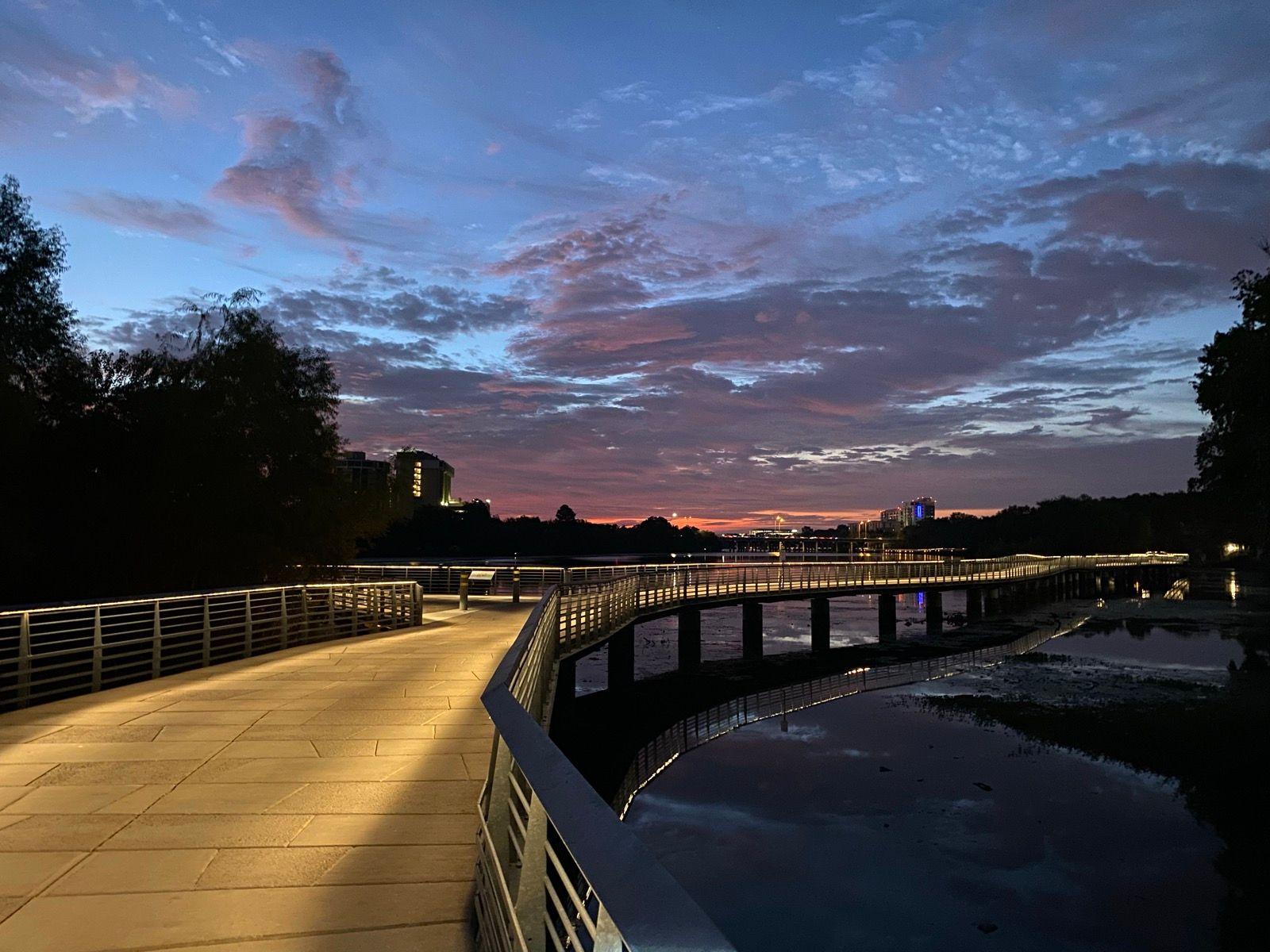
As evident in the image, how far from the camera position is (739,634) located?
52.6 m

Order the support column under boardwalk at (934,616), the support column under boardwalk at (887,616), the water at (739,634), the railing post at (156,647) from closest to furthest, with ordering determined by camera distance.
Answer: the railing post at (156,647) < the water at (739,634) < the support column under boardwalk at (887,616) < the support column under boardwalk at (934,616)

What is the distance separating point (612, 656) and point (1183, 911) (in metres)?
20.5

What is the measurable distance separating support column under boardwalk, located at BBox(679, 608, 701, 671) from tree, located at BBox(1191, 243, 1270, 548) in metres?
20.5

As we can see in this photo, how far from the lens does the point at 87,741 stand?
910cm

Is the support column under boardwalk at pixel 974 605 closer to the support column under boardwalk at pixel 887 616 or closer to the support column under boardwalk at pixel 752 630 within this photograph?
the support column under boardwalk at pixel 887 616

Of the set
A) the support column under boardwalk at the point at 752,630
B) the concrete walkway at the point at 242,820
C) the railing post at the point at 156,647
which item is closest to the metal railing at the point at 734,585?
the support column under boardwalk at the point at 752,630

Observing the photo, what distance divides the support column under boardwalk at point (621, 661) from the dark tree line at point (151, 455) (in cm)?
1390

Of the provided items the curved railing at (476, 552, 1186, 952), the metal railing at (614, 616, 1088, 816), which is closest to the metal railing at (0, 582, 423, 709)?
the curved railing at (476, 552, 1186, 952)

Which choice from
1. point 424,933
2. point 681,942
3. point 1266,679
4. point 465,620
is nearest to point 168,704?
point 424,933

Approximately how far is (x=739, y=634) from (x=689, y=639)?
601 inches

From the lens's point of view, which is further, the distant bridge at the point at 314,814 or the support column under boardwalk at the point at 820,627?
the support column under boardwalk at the point at 820,627

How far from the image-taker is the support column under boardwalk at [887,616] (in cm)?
4950

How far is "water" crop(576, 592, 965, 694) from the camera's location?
38.4 meters

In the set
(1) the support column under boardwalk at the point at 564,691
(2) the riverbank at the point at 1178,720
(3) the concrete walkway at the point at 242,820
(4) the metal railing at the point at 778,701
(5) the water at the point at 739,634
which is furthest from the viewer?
(5) the water at the point at 739,634
